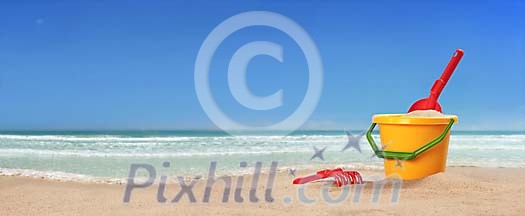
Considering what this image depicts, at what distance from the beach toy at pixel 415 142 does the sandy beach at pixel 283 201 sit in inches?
6.5

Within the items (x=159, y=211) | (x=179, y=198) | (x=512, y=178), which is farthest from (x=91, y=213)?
(x=512, y=178)

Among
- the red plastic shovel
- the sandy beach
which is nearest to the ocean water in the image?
the sandy beach

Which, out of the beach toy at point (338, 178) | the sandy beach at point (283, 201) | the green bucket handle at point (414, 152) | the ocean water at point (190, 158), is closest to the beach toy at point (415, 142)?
the green bucket handle at point (414, 152)

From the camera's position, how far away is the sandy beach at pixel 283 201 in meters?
2.78

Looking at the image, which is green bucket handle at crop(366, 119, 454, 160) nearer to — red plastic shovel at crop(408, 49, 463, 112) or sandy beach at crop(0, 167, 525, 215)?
sandy beach at crop(0, 167, 525, 215)

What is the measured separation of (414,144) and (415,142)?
2 cm

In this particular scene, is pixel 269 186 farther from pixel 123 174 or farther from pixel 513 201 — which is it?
pixel 123 174

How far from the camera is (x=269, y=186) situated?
3949 mm

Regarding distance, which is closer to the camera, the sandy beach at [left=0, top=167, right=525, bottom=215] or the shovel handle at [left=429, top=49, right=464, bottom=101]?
the sandy beach at [left=0, top=167, right=525, bottom=215]

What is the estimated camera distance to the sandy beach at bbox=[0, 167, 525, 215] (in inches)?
109

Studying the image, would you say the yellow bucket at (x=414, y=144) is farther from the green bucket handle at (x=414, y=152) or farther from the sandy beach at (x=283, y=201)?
the sandy beach at (x=283, y=201)

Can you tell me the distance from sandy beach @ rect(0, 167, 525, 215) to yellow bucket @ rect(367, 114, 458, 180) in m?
0.16

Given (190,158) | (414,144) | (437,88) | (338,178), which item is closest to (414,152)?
(414,144)

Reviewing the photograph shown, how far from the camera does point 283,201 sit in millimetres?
3186
